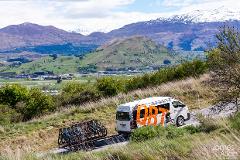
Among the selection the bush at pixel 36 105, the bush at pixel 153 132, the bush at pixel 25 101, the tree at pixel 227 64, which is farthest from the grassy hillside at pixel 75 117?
the bush at pixel 153 132

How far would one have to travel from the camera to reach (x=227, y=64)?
20.1 m

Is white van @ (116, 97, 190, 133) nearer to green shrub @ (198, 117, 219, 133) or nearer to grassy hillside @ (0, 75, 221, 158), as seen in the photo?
grassy hillside @ (0, 75, 221, 158)

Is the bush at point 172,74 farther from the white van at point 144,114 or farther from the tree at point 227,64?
the tree at point 227,64

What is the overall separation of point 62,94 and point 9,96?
571 cm

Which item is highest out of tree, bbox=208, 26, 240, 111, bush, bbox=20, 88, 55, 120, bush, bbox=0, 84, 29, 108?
tree, bbox=208, 26, 240, 111

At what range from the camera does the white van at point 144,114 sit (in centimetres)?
2623

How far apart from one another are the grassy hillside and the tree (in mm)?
7040

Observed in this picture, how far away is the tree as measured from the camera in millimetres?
19969

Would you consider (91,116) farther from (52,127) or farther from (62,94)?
(62,94)

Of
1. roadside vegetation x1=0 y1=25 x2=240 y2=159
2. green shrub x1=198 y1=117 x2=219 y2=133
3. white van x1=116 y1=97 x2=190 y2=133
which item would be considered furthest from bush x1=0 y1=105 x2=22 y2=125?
green shrub x1=198 y1=117 x2=219 y2=133

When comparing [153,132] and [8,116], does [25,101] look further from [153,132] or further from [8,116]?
[153,132]

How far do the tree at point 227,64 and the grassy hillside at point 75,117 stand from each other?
23.1ft

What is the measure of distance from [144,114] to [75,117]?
26.2 ft

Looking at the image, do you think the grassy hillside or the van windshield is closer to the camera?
the van windshield
